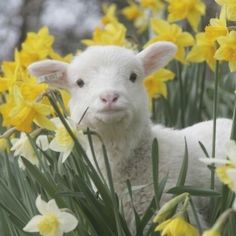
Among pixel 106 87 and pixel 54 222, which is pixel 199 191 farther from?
pixel 106 87

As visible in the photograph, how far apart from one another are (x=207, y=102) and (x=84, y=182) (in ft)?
8.01

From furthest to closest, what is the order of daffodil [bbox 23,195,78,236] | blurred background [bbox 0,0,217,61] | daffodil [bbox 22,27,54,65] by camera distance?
blurred background [bbox 0,0,217,61] < daffodil [bbox 22,27,54,65] < daffodil [bbox 23,195,78,236]

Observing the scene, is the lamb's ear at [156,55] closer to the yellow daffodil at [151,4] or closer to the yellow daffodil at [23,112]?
the yellow daffodil at [23,112]

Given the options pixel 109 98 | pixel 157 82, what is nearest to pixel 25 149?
pixel 109 98

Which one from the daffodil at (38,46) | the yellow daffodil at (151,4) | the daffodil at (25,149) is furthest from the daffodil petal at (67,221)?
the yellow daffodil at (151,4)

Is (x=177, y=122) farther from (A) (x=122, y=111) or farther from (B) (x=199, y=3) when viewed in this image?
(A) (x=122, y=111)

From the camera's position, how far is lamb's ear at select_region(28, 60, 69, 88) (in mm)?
3490

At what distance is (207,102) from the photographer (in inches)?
202

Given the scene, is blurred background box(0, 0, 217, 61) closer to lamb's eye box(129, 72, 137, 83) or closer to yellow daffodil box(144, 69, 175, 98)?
yellow daffodil box(144, 69, 175, 98)

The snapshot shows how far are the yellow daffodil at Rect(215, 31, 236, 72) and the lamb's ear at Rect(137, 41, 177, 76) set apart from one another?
2.78ft

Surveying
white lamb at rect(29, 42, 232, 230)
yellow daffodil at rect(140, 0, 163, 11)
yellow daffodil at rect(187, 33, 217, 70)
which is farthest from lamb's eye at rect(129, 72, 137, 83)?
yellow daffodil at rect(140, 0, 163, 11)

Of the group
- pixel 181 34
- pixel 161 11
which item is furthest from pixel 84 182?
pixel 161 11

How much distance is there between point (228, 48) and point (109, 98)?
558mm

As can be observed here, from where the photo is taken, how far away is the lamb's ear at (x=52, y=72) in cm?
349
